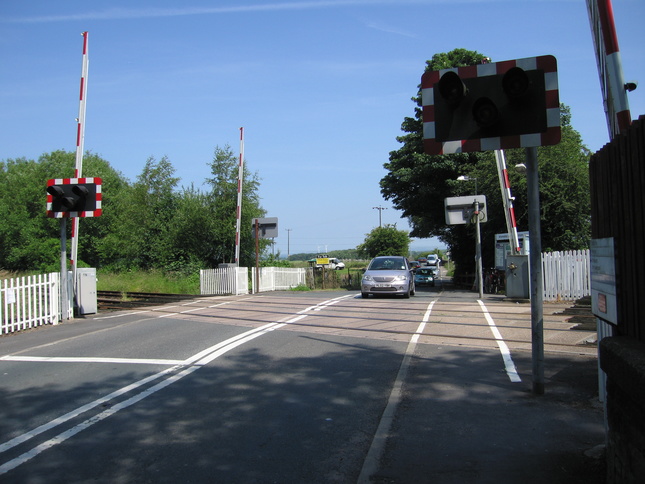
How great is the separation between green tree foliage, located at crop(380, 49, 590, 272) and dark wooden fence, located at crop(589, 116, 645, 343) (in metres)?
23.8

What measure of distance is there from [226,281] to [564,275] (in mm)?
14128

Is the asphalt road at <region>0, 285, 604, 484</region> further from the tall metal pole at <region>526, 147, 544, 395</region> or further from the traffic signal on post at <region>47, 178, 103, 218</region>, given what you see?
the traffic signal on post at <region>47, 178, 103, 218</region>

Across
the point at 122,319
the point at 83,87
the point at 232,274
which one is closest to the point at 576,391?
the point at 122,319

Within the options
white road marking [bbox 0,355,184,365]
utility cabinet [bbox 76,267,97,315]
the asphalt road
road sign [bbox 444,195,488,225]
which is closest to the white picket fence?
utility cabinet [bbox 76,267,97,315]

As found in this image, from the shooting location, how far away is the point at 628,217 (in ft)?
10.3

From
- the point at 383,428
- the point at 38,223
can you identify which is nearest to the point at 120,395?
the point at 383,428

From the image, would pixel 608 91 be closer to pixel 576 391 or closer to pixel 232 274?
pixel 576 391

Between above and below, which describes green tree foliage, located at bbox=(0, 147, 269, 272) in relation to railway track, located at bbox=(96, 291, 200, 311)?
above

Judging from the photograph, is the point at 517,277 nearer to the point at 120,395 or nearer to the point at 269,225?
the point at 120,395

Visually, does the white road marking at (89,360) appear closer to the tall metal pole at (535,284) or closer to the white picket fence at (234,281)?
the tall metal pole at (535,284)

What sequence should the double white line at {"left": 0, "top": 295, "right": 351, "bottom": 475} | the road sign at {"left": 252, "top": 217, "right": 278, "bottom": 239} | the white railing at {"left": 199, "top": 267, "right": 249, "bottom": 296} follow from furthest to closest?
the road sign at {"left": 252, "top": 217, "right": 278, "bottom": 239} → the white railing at {"left": 199, "top": 267, "right": 249, "bottom": 296} → the double white line at {"left": 0, "top": 295, "right": 351, "bottom": 475}

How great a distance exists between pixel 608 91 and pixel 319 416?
3.92 meters

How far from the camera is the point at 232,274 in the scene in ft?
76.4

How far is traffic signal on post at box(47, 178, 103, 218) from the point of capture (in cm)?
1253
